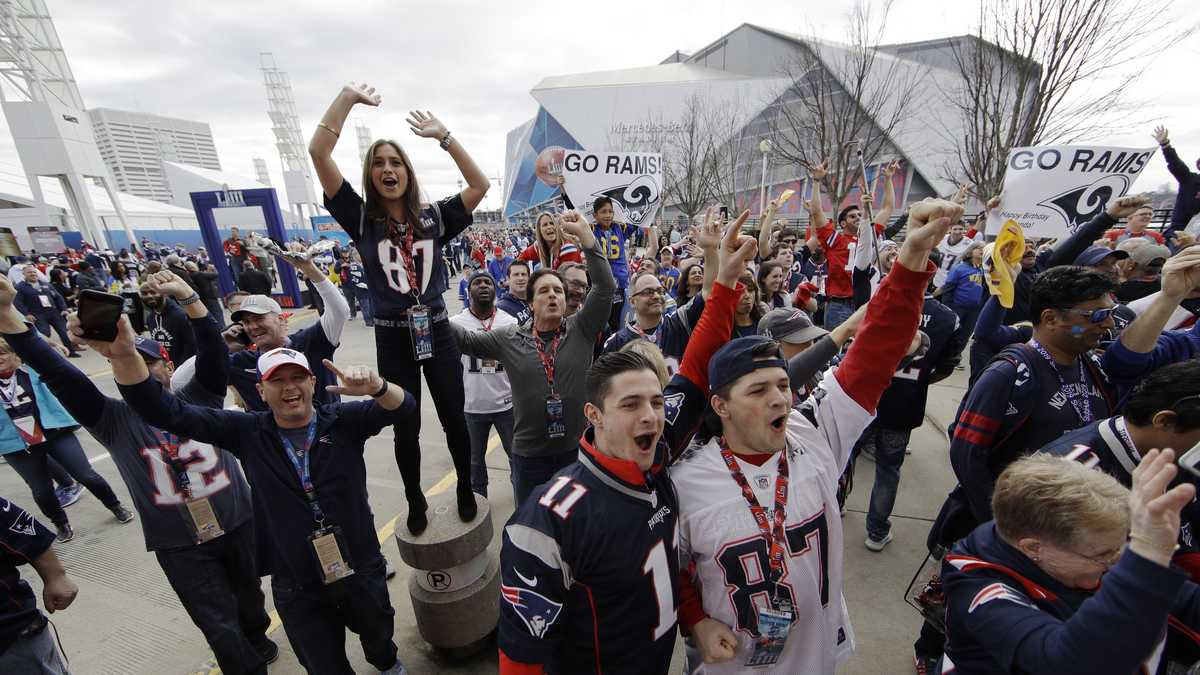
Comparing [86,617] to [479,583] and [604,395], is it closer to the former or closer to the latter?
[479,583]

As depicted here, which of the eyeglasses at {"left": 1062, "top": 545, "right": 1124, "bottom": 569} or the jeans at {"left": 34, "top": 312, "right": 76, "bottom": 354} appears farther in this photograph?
the jeans at {"left": 34, "top": 312, "right": 76, "bottom": 354}

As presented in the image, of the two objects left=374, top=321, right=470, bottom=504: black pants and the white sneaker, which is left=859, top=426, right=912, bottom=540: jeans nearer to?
the white sneaker

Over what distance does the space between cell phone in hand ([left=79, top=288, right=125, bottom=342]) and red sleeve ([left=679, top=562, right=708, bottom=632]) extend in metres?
2.57

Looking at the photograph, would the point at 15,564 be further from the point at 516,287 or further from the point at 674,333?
the point at 516,287

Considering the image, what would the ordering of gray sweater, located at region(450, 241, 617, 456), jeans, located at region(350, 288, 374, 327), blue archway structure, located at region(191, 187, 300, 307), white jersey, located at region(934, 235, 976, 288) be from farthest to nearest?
blue archway structure, located at region(191, 187, 300, 307), jeans, located at region(350, 288, 374, 327), white jersey, located at region(934, 235, 976, 288), gray sweater, located at region(450, 241, 617, 456)

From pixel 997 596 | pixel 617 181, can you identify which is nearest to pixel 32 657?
pixel 997 596

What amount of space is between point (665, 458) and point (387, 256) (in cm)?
178

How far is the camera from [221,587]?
2.70m


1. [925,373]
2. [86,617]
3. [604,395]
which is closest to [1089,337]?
[925,373]

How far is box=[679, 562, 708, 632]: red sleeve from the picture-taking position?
1819 millimetres

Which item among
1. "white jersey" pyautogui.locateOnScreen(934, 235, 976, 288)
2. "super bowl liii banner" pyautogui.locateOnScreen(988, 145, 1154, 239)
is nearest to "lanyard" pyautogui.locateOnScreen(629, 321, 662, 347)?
"super bowl liii banner" pyautogui.locateOnScreen(988, 145, 1154, 239)

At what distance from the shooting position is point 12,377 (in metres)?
4.12

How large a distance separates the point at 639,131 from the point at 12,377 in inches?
1501


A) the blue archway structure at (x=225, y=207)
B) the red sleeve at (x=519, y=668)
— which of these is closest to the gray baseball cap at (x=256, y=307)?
the red sleeve at (x=519, y=668)
